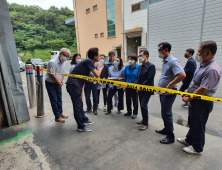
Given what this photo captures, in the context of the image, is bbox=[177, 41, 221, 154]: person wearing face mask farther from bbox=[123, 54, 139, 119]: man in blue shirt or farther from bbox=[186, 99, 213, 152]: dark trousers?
bbox=[123, 54, 139, 119]: man in blue shirt

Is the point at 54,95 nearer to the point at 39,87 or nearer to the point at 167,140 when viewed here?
the point at 39,87

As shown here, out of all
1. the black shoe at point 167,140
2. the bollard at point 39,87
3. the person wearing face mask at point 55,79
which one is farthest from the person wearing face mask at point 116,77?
the bollard at point 39,87

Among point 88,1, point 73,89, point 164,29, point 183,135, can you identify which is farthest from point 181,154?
point 88,1

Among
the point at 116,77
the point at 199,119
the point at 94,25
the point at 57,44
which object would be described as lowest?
the point at 199,119

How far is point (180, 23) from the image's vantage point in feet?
41.5

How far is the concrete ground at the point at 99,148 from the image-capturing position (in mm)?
2121

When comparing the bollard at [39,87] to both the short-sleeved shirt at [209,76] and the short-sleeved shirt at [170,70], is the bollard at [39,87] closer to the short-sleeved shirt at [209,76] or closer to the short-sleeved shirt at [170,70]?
the short-sleeved shirt at [170,70]

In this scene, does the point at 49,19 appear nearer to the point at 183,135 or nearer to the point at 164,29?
the point at 164,29

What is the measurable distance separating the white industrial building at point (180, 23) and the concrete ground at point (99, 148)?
10.5 metres

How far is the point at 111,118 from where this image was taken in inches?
149

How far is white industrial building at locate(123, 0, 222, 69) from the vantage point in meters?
10.8

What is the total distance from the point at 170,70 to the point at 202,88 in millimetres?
674

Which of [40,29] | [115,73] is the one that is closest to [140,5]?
[115,73]

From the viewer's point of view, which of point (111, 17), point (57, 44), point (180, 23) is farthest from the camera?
point (57, 44)
